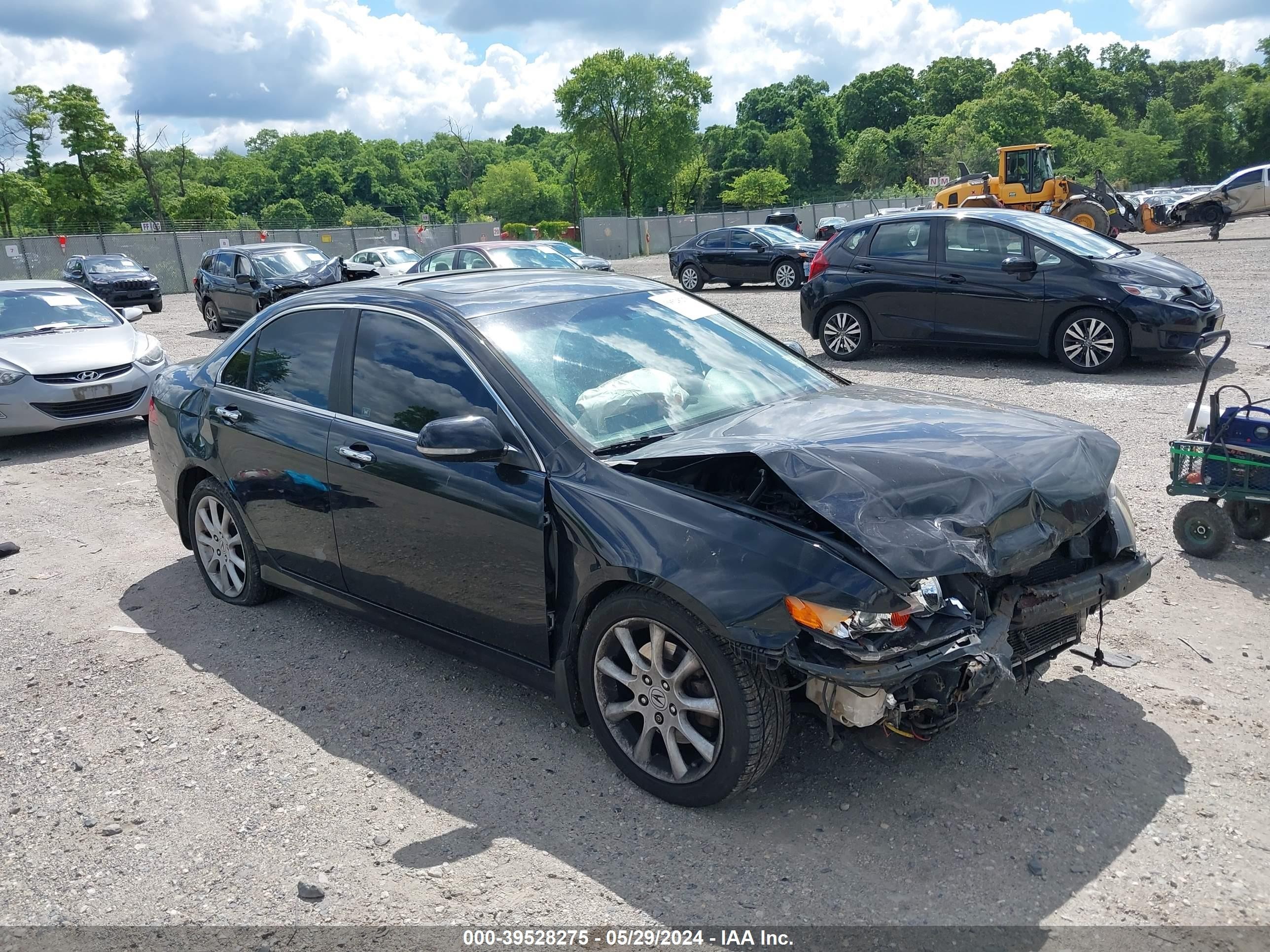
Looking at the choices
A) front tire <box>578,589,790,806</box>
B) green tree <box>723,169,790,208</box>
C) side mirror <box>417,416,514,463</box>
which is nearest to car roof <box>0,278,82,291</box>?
side mirror <box>417,416,514,463</box>

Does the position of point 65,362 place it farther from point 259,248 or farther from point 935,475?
point 259,248

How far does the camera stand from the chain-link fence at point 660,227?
52188 mm

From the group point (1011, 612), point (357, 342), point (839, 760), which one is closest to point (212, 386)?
point (357, 342)

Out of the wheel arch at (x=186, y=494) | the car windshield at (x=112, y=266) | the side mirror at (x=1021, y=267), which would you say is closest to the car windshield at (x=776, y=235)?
the side mirror at (x=1021, y=267)

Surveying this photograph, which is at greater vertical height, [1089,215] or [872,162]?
[872,162]

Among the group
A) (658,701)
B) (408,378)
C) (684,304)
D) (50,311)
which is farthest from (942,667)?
(50,311)

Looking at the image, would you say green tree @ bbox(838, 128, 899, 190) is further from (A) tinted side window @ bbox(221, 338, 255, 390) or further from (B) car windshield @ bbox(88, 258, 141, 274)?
(A) tinted side window @ bbox(221, 338, 255, 390)

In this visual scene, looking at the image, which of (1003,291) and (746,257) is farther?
(746,257)

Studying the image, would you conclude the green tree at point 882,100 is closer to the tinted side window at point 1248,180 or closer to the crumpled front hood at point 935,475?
the tinted side window at point 1248,180

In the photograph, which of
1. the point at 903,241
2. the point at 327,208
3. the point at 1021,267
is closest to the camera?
the point at 1021,267

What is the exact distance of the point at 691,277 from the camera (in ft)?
81.8

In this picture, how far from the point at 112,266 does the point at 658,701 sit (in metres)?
29.1

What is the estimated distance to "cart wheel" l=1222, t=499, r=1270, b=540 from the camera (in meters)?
5.53

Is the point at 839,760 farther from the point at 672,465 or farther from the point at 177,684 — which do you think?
the point at 177,684
